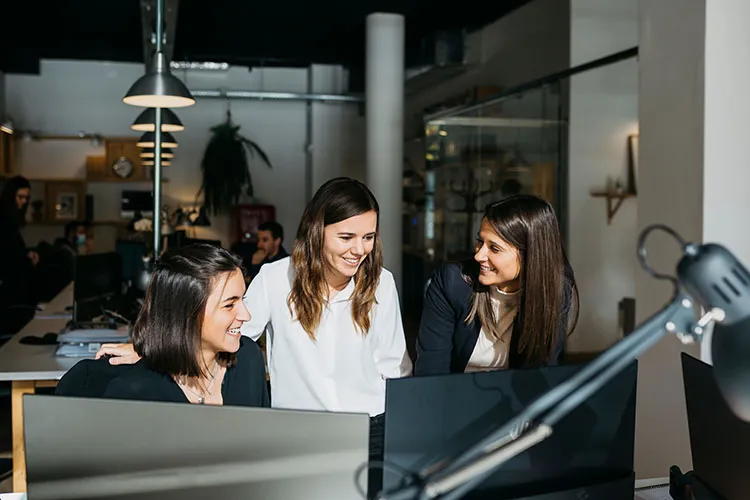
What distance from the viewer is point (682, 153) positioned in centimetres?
342

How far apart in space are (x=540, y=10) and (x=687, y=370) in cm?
692

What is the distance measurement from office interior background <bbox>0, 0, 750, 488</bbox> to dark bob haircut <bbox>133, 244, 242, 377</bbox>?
207 cm

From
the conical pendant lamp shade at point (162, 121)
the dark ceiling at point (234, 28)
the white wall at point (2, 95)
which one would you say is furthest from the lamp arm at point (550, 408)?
the white wall at point (2, 95)

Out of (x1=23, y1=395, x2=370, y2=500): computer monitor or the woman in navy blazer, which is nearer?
(x1=23, y1=395, x2=370, y2=500): computer monitor

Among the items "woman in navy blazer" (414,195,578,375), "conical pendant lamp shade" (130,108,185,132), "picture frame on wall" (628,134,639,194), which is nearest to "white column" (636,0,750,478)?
"woman in navy blazer" (414,195,578,375)

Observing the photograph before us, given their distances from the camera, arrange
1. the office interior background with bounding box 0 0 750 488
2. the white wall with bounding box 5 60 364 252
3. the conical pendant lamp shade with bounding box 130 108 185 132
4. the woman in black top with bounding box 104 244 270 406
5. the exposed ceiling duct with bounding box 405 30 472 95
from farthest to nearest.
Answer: the white wall with bounding box 5 60 364 252
the exposed ceiling duct with bounding box 405 30 472 95
the conical pendant lamp shade with bounding box 130 108 185 132
the office interior background with bounding box 0 0 750 488
the woman in black top with bounding box 104 244 270 406

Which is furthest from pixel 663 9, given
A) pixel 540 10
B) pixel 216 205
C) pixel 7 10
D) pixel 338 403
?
pixel 216 205

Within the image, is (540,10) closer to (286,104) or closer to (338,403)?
(286,104)

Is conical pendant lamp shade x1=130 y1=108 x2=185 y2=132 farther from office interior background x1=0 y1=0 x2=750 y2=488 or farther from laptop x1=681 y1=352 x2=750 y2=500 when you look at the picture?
laptop x1=681 y1=352 x2=750 y2=500

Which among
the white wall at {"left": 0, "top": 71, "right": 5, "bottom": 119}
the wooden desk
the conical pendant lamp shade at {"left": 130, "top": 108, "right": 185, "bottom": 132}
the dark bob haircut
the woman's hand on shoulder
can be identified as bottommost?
the wooden desk

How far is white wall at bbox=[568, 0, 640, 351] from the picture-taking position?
6957 millimetres

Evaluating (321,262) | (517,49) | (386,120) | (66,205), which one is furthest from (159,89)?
(66,205)

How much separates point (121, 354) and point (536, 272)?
3.83 feet

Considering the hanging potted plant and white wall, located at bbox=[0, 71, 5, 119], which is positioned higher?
white wall, located at bbox=[0, 71, 5, 119]
